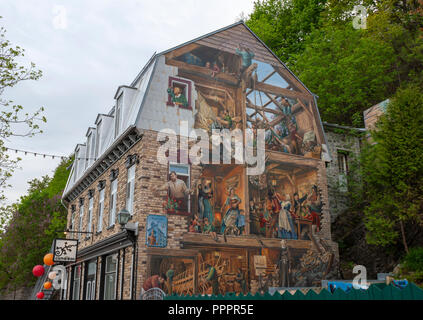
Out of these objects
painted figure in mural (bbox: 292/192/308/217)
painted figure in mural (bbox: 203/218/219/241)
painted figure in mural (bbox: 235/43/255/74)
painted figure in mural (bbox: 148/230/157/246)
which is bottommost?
painted figure in mural (bbox: 148/230/157/246)

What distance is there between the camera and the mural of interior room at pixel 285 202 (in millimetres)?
17209

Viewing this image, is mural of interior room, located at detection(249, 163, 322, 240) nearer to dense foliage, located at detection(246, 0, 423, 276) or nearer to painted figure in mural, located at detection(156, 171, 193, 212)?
dense foliage, located at detection(246, 0, 423, 276)

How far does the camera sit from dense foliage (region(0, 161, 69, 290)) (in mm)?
31344

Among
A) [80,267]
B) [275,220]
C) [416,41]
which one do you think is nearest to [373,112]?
[416,41]

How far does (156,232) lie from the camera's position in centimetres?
1473

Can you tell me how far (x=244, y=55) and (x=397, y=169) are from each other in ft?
27.8

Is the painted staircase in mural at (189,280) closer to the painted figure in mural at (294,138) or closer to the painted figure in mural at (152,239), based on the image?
the painted figure in mural at (152,239)

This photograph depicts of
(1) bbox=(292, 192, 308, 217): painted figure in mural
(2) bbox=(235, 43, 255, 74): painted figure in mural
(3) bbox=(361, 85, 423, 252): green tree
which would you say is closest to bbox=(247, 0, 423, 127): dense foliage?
(3) bbox=(361, 85, 423, 252): green tree

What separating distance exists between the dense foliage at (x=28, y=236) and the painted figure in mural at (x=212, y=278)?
60.7ft

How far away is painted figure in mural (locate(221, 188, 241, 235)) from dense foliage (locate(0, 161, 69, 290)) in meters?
18.4

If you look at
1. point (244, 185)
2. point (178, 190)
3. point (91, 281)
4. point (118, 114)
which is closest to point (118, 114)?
point (118, 114)

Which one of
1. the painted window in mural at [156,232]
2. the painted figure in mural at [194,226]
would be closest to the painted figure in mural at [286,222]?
the painted figure in mural at [194,226]

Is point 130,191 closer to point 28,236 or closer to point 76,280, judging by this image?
point 76,280

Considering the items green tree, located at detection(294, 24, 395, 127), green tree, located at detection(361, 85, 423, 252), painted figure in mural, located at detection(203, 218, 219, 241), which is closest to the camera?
painted figure in mural, located at detection(203, 218, 219, 241)
